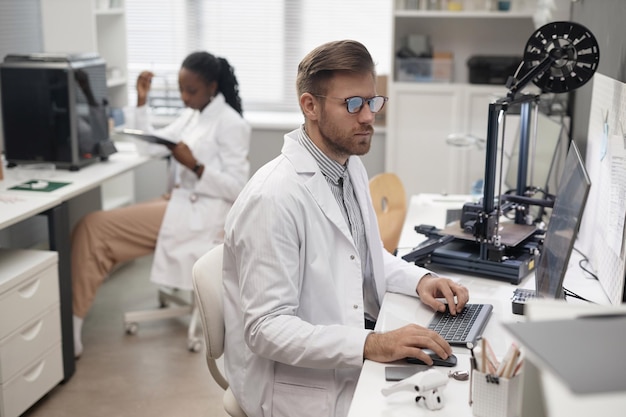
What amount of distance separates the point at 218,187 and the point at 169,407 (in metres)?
1.03

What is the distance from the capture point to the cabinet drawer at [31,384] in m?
2.66

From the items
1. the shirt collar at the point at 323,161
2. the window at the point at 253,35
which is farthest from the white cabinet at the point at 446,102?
the shirt collar at the point at 323,161

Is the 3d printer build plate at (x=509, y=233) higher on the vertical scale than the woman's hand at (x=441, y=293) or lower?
higher

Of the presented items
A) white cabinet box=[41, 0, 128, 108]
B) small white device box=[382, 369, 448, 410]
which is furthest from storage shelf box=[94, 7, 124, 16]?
small white device box=[382, 369, 448, 410]

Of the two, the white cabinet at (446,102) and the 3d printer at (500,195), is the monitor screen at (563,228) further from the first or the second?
the white cabinet at (446,102)

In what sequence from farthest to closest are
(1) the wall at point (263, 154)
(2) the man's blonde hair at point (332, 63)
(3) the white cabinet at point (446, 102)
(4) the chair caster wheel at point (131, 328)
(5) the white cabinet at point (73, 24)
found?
(1) the wall at point (263, 154), (3) the white cabinet at point (446, 102), (5) the white cabinet at point (73, 24), (4) the chair caster wheel at point (131, 328), (2) the man's blonde hair at point (332, 63)

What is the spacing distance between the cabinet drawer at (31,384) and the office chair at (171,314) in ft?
2.09

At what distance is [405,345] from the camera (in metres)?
1.62

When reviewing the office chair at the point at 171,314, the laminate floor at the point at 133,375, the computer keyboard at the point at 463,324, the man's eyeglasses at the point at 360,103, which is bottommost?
the laminate floor at the point at 133,375

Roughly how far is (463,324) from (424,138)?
282 cm

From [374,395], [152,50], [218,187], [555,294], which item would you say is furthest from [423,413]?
[152,50]

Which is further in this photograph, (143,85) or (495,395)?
(143,85)

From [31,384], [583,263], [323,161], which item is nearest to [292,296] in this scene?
[323,161]

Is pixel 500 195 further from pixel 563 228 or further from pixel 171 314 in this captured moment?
pixel 171 314
